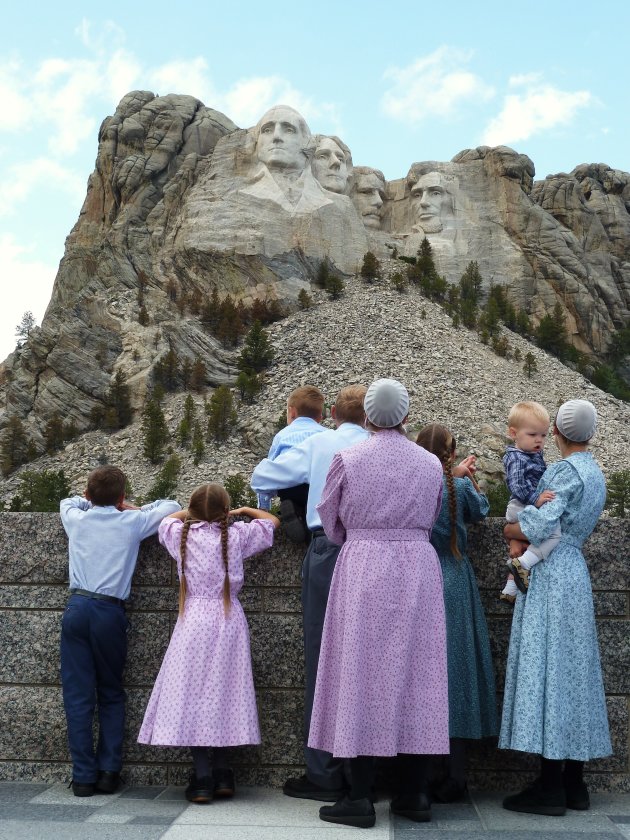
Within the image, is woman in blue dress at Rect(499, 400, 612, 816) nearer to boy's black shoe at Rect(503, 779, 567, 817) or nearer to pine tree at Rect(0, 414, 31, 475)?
boy's black shoe at Rect(503, 779, 567, 817)

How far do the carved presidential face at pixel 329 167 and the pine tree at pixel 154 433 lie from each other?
11115 mm

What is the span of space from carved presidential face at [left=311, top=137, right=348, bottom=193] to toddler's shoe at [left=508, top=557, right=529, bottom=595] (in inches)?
1267

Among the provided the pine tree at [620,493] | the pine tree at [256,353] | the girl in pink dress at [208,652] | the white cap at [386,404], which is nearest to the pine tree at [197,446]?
the pine tree at [256,353]

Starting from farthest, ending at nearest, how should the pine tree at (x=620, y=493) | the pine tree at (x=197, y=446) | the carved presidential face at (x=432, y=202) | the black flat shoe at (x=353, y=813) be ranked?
1. the carved presidential face at (x=432, y=202)
2. the pine tree at (x=197, y=446)
3. the pine tree at (x=620, y=493)
4. the black flat shoe at (x=353, y=813)

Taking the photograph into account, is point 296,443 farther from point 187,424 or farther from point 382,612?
point 187,424

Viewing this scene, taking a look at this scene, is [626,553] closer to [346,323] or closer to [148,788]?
[148,788]

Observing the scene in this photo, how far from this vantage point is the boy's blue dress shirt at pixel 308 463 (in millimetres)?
4883

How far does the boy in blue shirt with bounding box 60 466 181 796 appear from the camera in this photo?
4.82m

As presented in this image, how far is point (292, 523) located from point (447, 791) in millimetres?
1411

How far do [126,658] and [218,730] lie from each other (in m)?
0.69

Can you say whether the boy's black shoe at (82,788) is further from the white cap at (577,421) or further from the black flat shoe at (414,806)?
the white cap at (577,421)

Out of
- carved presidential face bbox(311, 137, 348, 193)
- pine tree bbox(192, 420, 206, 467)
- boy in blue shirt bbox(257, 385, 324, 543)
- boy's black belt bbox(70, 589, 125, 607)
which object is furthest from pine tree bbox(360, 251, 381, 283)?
boy's black belt bbox(70, 589, 125, 607)

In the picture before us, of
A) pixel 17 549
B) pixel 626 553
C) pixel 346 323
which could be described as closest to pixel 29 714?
pixel 17 549

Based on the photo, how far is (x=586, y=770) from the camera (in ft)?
15.9
